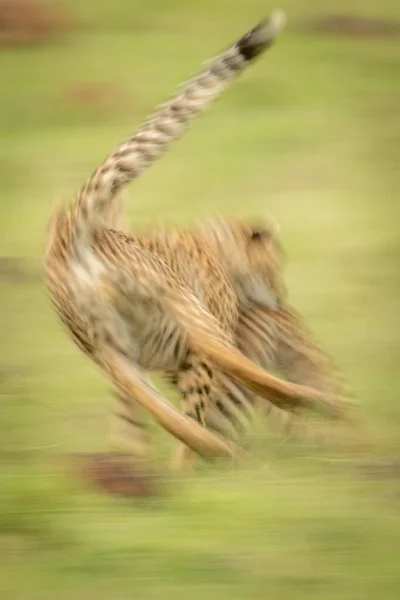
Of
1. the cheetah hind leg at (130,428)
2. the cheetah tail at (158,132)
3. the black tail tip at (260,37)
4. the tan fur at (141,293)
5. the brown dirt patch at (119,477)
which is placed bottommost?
the cheetah hind leg at (130,428)

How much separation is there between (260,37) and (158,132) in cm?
44

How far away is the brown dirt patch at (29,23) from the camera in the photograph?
11.5 metres

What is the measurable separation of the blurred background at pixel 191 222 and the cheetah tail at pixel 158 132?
0.79m

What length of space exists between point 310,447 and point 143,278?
32.7 inches

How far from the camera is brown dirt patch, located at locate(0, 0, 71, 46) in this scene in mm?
11523

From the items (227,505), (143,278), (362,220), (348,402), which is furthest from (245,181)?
(227,505)

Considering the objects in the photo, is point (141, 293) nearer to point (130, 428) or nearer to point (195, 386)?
point (195, 386)

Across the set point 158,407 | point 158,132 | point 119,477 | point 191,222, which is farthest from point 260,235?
point 191,222

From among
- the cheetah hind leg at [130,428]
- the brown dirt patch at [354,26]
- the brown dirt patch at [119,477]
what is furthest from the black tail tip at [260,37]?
the brown dirt patch at [354,26]

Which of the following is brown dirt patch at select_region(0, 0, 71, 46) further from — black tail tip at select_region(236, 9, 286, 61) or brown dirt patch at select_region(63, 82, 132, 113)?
black tail tip at select_region(236, 9, 286, 61)

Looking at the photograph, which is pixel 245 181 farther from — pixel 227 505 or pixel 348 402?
pixel 227 505

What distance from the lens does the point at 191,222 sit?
301 inches

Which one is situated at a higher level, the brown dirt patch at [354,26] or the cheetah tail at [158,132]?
the brown dirt patch at [354,26]

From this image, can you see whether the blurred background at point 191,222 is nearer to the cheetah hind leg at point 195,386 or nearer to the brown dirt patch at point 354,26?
the brown dirt patch at point 354,26
